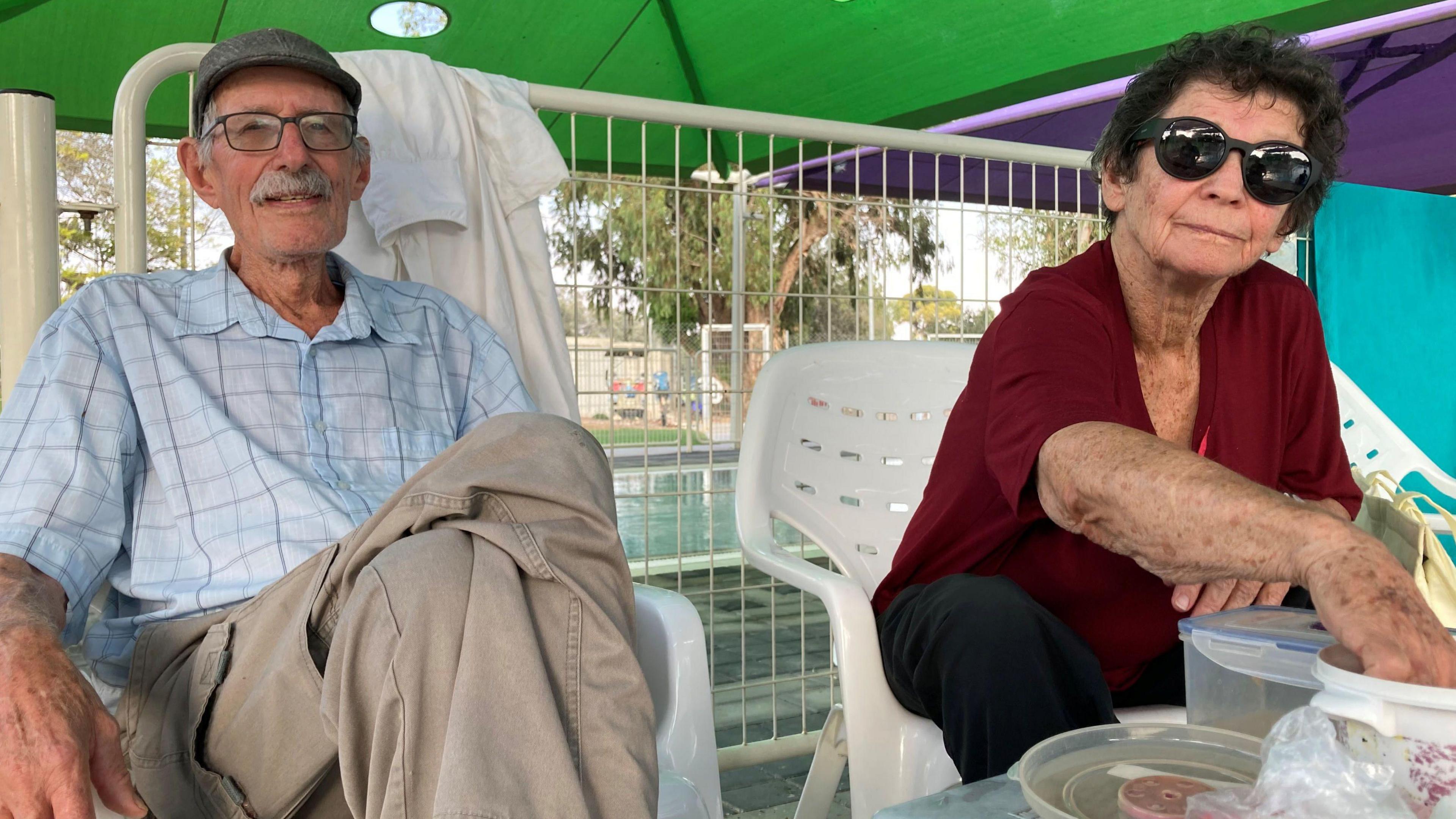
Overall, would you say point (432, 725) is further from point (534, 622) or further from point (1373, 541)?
point (1373, 541)

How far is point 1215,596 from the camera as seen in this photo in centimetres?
123

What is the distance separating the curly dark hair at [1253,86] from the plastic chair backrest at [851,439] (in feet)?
1.91

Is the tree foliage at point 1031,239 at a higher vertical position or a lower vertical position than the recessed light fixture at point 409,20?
lower

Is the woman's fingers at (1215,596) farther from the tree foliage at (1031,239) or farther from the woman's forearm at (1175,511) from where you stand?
the tree foliage at (1031,239)

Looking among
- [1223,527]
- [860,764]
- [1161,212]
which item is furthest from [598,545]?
[1161,212]

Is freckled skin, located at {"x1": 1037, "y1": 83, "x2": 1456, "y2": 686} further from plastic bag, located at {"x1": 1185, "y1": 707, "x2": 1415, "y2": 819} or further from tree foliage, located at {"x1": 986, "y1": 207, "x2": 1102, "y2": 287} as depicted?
tree foliage, located at {"x1": 986, "y1": 207, "x2": 1102, "y2": 287}

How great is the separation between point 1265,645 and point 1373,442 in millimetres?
2223

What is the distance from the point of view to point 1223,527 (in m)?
0.92

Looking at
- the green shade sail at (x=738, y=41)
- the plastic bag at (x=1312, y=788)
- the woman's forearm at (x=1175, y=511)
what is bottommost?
the plastic bag at (x=1312, y=788)

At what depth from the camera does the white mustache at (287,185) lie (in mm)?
1632

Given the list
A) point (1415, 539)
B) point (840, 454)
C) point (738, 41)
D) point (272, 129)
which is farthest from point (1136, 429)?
point (738, 41)

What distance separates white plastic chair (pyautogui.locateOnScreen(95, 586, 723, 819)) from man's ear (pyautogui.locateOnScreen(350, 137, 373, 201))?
95cm

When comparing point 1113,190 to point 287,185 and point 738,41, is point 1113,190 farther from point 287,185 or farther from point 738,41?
point 738,41

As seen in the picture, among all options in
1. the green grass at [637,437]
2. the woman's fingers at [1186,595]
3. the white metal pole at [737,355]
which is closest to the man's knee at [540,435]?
the woman's fingers at [1186,595]
